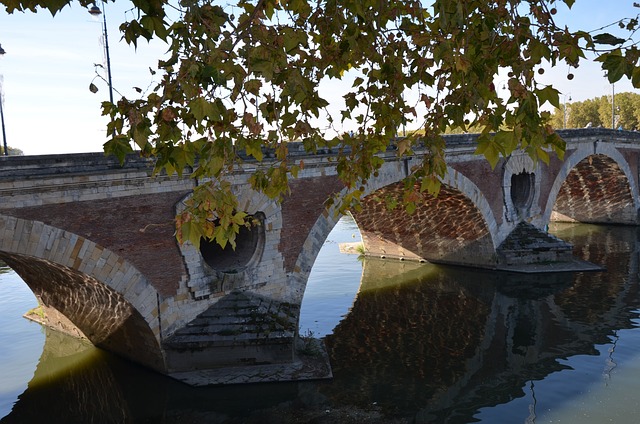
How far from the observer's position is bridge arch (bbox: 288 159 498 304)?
14.9 metres

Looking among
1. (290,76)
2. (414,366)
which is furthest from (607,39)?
(414,366)

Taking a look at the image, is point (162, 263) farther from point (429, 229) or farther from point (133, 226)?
point (429, 229)

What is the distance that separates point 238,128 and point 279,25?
37.6 inches

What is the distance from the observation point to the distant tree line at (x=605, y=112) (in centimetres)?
6303

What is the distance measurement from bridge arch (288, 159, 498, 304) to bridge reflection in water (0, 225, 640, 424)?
196cm

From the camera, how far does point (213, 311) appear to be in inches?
517

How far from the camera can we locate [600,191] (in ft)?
104

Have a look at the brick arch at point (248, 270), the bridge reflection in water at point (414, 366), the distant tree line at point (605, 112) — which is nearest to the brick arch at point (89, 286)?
the bridge reflection in water at point (414, 366)

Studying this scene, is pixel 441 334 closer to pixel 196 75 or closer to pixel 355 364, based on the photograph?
A: pixel 355 364

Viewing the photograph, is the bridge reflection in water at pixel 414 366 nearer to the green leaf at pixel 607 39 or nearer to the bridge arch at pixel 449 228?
the bridge arch at pixel 449 228

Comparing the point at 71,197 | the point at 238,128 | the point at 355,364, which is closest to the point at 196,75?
the point at 238,128

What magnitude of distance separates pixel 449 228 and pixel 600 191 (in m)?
13.5

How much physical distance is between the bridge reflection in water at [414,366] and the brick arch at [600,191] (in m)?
10.5

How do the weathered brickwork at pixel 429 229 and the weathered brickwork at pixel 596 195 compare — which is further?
the weathered brickwork at pixel 596 195
